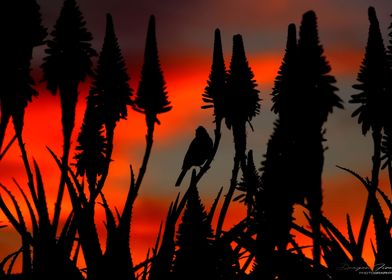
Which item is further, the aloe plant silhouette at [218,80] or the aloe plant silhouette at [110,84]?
the aloe plant silhouette at [218,80]

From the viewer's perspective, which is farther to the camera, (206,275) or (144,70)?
(144,70)

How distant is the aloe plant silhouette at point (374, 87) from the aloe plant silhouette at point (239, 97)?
9.51 ft

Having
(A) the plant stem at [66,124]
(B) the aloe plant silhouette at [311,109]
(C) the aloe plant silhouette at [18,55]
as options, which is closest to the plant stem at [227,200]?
(A) the plant stem at [66,124]

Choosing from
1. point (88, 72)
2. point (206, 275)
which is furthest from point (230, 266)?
point (88, 72)

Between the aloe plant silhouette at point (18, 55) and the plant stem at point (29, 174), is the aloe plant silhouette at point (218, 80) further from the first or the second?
the plant stem at point (29, 174)

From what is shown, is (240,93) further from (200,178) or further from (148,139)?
(200,178)

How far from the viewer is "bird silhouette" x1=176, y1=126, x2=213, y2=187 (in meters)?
19.5

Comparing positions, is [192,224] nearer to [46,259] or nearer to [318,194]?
[46,259]

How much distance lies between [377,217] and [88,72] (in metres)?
9.36

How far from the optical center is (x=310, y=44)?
5820 millimetres

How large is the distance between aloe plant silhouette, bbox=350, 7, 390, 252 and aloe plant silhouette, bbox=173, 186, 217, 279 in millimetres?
5348

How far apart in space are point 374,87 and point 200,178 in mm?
9220

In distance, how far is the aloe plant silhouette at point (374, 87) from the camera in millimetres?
15438

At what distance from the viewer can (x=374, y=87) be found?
1891 cm
